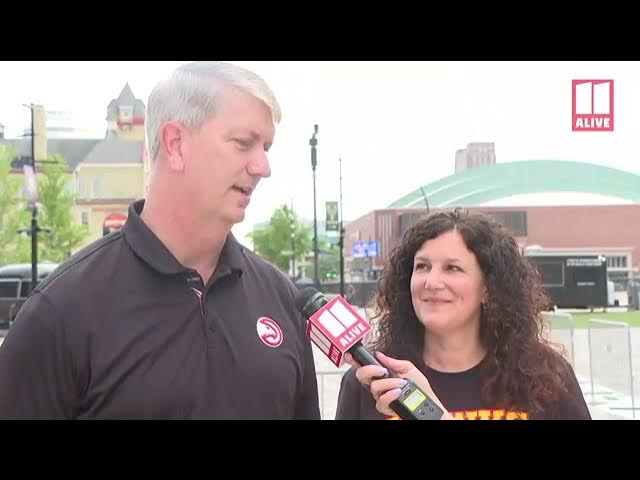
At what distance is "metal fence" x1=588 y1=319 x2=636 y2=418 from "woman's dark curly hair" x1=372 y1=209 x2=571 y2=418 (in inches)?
93.5

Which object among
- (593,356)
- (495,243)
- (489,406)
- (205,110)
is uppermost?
(205,110)

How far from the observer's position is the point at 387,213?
2293mm

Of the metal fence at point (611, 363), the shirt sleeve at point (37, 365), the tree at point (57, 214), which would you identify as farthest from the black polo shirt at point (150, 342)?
the metal fence at point (611, 363)

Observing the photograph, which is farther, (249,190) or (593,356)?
(593,356)

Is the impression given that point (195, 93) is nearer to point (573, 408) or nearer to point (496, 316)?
point (496, 316)

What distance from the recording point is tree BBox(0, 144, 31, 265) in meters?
2.89

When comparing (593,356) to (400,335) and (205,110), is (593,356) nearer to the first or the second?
(400,335)

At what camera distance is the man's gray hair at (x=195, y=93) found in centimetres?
111

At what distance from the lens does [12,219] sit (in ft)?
10.3

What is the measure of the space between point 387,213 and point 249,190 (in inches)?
46.0

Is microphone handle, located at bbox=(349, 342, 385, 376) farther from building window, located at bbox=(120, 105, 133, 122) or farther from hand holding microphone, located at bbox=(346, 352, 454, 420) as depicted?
building window, located at bbox=(120, 105, 133, 122)

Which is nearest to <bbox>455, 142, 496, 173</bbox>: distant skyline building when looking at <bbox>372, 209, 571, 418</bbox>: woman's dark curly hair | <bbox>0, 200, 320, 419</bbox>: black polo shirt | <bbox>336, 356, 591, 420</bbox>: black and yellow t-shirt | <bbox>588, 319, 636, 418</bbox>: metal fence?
<bbox>372, 209, 571, 418</bbox>: woman's dark curly hair

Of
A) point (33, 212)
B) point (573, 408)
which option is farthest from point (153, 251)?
point (33, 212)
